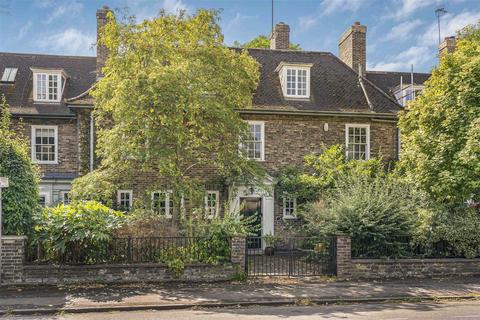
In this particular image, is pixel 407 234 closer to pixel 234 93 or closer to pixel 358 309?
pixel 358 309

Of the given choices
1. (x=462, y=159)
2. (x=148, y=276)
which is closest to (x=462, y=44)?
(x=462, y=159)

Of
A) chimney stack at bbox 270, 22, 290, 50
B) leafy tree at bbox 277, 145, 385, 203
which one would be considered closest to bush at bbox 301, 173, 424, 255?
leafy tree at bbox 277, 145, 385, 203

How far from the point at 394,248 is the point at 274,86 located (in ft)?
34.1

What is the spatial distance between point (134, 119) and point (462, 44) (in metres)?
12.3

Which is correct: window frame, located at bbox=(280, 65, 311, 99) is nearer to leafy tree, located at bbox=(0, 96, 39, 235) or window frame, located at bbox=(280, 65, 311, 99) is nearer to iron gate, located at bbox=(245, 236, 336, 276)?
iron gate, located at bbox=(245, 236, 336, 276)

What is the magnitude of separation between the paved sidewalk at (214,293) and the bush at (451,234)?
46.5 inches

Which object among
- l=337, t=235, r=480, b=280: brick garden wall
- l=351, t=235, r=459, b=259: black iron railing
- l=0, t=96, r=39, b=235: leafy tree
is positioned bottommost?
l=337, t=235, r=480, b=280: brick garden wall

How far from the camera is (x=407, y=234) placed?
1309cm

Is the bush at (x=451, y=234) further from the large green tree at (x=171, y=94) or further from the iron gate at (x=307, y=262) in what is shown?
the large green tree at (x=171, y=94)

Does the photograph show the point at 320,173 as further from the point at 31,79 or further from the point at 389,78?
the point at 31,79

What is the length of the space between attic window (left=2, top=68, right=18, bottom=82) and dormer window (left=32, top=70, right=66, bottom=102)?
1.76 meters

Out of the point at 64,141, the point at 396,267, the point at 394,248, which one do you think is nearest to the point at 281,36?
the point at 64,141

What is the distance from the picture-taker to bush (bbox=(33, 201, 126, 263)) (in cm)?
1127

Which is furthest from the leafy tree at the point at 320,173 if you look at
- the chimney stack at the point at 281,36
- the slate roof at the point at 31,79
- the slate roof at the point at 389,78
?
the slate roof at the point at 31,79
